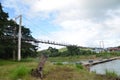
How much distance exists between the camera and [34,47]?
139ft

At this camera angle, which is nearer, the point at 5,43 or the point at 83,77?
the point at 83,77

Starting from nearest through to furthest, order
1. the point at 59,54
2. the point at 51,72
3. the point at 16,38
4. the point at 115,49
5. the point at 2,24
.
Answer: the point at 51,72
the point at 2,24
the point at 16,38
the point at 59,54
the point at 115,49

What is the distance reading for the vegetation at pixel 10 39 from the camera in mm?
Answer: 30500

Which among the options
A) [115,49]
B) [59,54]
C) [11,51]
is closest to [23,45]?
[11,51]

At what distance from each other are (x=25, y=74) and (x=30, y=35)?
113ft

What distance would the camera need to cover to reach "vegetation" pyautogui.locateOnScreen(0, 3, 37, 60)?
30.5 metres

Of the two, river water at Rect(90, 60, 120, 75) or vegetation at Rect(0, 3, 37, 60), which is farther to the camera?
vegetation at Rect(0, 3, 37, 60)

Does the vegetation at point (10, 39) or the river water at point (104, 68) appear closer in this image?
the river water at point (104, 68)

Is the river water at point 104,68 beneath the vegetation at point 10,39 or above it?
beneath

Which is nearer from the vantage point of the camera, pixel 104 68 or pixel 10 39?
pixel 104 68

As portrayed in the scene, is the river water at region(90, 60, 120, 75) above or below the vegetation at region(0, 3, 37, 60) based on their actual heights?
below

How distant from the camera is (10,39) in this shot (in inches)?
1395

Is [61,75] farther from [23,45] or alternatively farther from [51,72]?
[23,45]

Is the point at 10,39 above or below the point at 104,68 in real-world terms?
above
